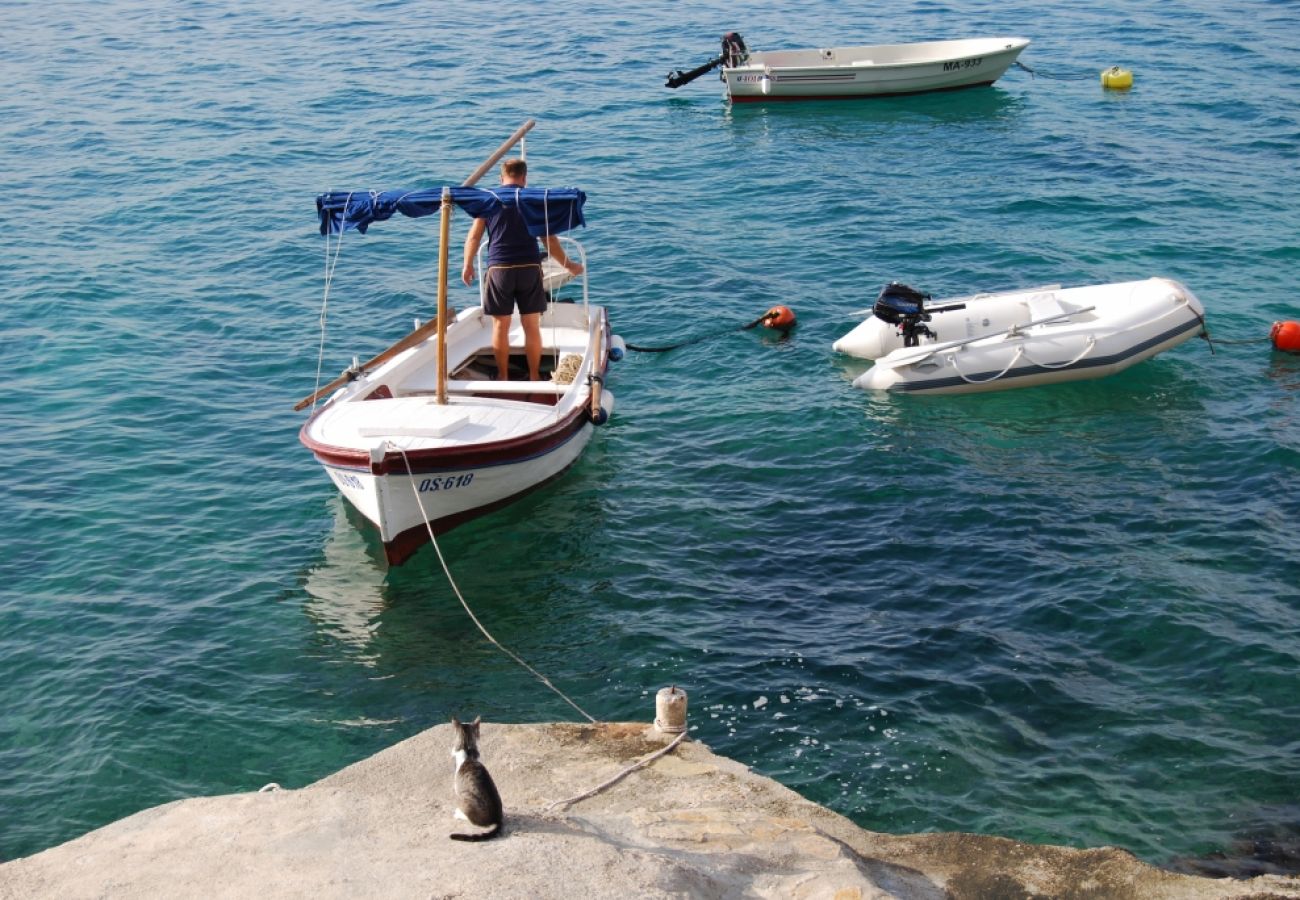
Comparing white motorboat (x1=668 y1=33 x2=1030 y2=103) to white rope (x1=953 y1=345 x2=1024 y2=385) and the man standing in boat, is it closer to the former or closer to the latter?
white rope (x1=953 y1=345 x2=1024 y2=385)

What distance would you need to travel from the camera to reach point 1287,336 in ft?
56.2

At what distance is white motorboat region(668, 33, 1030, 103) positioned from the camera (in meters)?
30.9

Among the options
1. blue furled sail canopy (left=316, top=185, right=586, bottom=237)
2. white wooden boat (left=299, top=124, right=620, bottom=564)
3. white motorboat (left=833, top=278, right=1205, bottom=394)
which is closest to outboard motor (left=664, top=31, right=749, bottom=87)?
white motorboat (left=833, top=278, right=1205, bottom=394)

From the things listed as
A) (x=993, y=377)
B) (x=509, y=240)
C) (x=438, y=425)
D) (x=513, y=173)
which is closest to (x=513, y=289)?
(x=509, y=240)

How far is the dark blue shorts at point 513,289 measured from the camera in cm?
1447

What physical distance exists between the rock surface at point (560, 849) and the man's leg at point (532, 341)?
21.3 feet

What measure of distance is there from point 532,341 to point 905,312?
5.25 metres

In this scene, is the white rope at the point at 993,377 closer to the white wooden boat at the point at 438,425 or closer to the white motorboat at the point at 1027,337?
the white motorboat at the point at 1027,337

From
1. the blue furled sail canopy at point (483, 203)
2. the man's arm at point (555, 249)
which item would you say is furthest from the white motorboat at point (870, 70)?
the blue furled sail canopy at point (483, 203)

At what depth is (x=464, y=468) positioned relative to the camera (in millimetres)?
12961

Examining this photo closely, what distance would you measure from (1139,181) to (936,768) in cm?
1797

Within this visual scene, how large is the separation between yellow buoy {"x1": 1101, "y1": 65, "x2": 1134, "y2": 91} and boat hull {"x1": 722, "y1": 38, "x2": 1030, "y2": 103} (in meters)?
2.26

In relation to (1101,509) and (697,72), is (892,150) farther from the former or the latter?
(1101,509)

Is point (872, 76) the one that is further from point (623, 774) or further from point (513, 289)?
point (623, 774)
